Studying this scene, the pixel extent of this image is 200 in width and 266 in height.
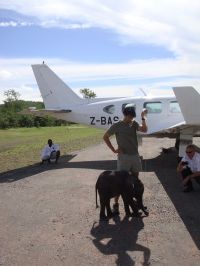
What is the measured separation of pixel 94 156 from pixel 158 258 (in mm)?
11807

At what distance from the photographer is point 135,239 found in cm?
629

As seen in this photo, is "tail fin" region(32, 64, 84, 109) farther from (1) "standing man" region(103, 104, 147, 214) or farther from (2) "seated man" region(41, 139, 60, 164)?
(1) "standing man" region(103, 104, 147, 214)

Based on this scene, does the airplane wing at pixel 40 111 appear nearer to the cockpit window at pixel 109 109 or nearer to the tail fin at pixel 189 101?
the cockpit window at pixel 109 109

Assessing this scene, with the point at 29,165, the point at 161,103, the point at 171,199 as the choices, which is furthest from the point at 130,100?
the point at 171,199

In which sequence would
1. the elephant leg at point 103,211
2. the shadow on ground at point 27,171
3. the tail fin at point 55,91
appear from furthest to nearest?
1. the tail fin at point 55,91
2. the shadow on ground at point 27,171
3. the elephant leg at point 103,211

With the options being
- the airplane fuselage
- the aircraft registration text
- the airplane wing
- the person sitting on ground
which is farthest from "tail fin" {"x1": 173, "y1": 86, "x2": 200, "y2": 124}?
the airplane wing

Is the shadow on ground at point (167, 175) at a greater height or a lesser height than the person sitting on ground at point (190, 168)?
lesser

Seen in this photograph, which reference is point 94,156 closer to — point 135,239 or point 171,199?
point 171,199

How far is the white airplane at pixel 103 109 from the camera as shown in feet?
52.1

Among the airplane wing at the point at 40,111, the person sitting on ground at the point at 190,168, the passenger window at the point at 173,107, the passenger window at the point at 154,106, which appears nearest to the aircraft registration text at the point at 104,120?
the airplane wing at the point at 40,111

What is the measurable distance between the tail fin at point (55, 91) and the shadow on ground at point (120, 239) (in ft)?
36.8

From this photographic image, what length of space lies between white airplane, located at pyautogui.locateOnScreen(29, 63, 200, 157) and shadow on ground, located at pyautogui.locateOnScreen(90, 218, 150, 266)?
7.07 m

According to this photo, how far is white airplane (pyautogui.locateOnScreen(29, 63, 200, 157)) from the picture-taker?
15883 millimetres

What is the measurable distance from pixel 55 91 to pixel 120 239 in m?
12.4
